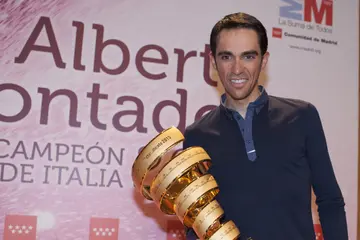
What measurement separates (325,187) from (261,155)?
175 millimetres

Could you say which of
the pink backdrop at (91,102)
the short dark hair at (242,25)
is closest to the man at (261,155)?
the short dark hair at (242,25)

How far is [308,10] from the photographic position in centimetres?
262

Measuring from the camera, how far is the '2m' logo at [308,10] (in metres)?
2.58

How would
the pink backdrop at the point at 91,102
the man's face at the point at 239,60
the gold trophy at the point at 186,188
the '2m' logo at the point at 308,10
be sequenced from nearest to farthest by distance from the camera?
the gold trophy at the point at 186,188
the man's face at the point at 239,60
the pink backdrop at the point at 91,102
the '2m' logo at the point at 308,10

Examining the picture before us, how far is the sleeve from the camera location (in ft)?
4.14

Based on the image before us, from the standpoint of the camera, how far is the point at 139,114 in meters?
2.27

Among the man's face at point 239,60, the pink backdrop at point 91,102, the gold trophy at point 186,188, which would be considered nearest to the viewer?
the gold trophy at point 186,188

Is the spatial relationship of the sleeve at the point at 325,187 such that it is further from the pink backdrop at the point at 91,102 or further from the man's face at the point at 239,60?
the pink backdrop at the point at 91,102

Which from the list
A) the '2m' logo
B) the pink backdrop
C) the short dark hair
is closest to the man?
the short dark hair

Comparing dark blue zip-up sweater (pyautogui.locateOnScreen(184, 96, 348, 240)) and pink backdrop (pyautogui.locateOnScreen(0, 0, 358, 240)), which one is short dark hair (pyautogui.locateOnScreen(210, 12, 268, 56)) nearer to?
dark blue zip-up sweater (pyautogui.locateOnScreen(184, 96, 348, 240))

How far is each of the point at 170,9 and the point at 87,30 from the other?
402mm

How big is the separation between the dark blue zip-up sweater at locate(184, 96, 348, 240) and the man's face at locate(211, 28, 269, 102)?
0.10 m

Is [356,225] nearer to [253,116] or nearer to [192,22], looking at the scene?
[192,22]

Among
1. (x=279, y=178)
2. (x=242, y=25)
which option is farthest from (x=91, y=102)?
(x=279, y=178)
